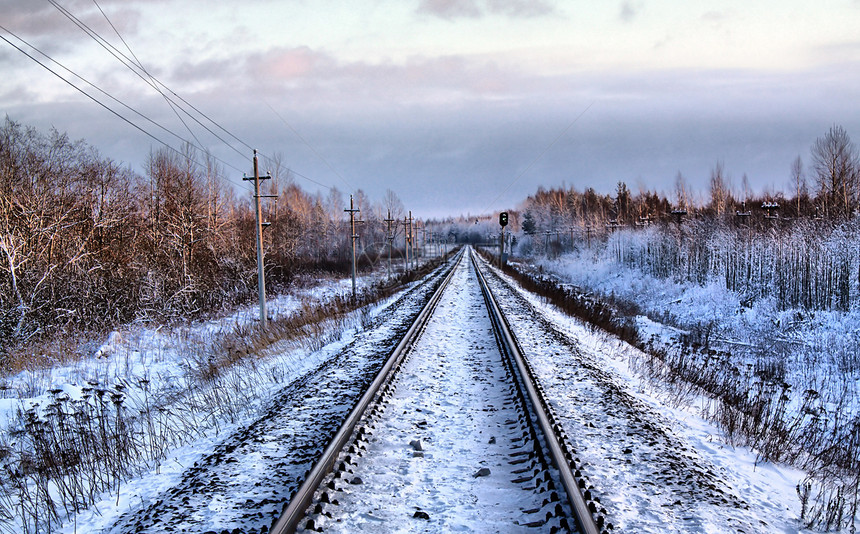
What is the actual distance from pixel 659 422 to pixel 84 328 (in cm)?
1484

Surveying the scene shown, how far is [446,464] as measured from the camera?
4.41m

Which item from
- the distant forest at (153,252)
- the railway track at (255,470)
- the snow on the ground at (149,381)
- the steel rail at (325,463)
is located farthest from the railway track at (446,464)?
the distant forest at (153,252)

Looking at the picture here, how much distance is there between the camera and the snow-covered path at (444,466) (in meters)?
3.47

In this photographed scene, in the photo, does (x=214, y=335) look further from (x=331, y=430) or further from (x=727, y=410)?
(x=727, y=410)

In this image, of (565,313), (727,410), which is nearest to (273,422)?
(727,410)

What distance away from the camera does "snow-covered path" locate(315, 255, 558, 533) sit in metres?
3.47

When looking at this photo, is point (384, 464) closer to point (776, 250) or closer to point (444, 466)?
point (444, 466)

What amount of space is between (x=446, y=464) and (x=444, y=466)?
0.04 meters

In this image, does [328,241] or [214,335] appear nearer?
[214,335]

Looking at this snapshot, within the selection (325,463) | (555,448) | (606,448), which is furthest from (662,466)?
(325,463)

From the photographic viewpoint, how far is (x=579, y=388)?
6859 millimetres

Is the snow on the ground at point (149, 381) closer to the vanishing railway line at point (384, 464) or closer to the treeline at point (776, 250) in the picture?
the vanishing railway line at point (384, 464)

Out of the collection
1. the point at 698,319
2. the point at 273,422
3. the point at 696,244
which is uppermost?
the point at 696,244

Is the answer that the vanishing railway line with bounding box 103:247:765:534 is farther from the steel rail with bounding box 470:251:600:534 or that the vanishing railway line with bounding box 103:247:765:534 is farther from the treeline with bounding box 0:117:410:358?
the treeline with bounding box 0:117:410:358
